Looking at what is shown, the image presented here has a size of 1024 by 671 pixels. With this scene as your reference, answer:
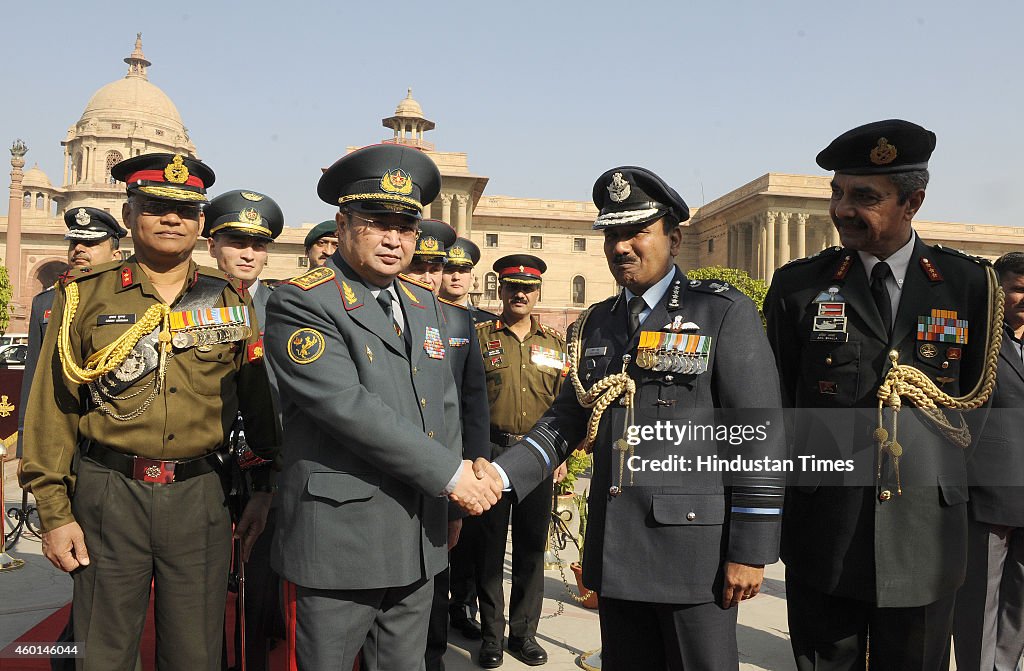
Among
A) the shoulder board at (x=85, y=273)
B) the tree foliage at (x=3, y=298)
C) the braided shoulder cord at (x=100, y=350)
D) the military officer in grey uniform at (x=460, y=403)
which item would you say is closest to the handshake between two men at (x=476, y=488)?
the military officer in grey uniform at (x=460, y=403)

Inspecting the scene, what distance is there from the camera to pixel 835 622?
9.14 ft

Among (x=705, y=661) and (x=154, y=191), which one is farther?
(x=154, y=191)

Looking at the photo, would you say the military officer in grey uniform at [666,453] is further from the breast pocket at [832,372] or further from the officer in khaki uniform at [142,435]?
the officer in khaki uniform at [142,435]

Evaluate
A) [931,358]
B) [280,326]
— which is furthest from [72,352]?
[931,358]

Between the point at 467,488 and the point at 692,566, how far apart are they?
87 cm

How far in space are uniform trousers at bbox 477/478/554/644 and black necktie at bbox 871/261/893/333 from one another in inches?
109

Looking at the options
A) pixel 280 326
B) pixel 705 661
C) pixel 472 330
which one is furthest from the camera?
pixel 472 330

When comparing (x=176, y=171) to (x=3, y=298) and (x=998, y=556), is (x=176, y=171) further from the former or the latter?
(x=3, y=298)

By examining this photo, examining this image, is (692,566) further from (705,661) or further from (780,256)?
(780,256)

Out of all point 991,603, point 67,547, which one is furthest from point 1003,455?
point 67,547

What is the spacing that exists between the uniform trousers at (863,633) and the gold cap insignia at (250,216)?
156 inches

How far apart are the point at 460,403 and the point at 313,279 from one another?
1.38 m

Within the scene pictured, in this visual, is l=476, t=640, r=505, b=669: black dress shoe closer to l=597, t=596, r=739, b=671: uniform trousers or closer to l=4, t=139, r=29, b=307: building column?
l=597, t=596, r=739, b=671: uniform trousers

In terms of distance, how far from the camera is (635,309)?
9.93 ft
